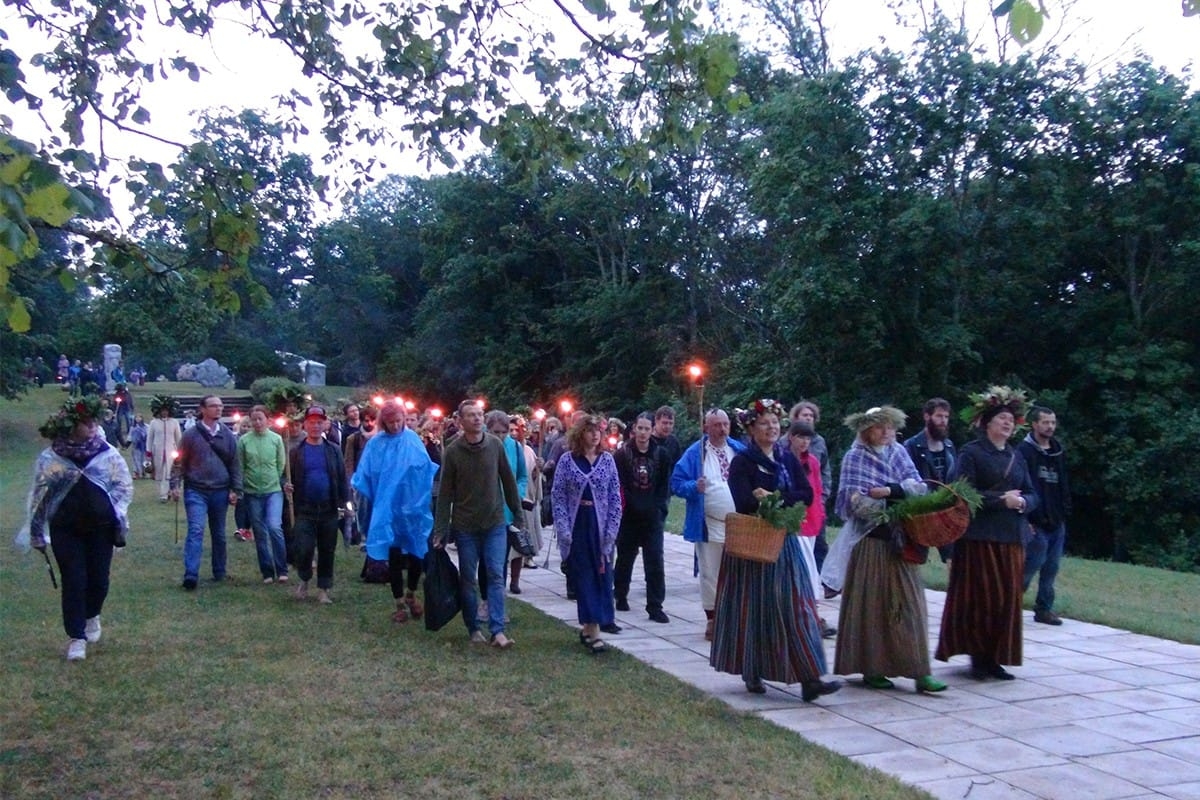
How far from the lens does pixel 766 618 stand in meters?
7.06

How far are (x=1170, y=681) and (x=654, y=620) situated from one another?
4.03m

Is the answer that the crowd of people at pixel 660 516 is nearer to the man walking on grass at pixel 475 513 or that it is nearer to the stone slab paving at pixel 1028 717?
the man walking on grass at pixel 475 513

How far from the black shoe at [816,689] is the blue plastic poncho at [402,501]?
3.56 meters

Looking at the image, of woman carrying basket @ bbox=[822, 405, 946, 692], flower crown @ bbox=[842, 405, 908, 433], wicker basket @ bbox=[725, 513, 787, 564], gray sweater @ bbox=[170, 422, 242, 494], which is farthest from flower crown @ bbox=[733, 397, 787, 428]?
gray sweater @ bbox=[170, 422, 242, 494]

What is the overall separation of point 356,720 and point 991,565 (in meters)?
4.11

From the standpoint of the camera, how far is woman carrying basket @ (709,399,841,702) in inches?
276

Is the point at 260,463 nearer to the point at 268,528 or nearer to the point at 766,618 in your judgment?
the point at 268,528

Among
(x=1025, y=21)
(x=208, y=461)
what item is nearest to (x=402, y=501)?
(x=208, y=461)

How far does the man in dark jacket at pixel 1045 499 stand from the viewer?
31.2 ft

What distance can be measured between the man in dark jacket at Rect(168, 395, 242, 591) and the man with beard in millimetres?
6445

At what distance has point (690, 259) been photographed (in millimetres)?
39562

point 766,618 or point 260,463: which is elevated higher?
point 260,463

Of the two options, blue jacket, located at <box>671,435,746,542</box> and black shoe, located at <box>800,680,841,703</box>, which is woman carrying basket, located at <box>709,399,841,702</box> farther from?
blue jacket, located at <box>671,435,746,542</box>

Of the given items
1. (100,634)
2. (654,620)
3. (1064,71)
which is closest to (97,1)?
(100,634)
